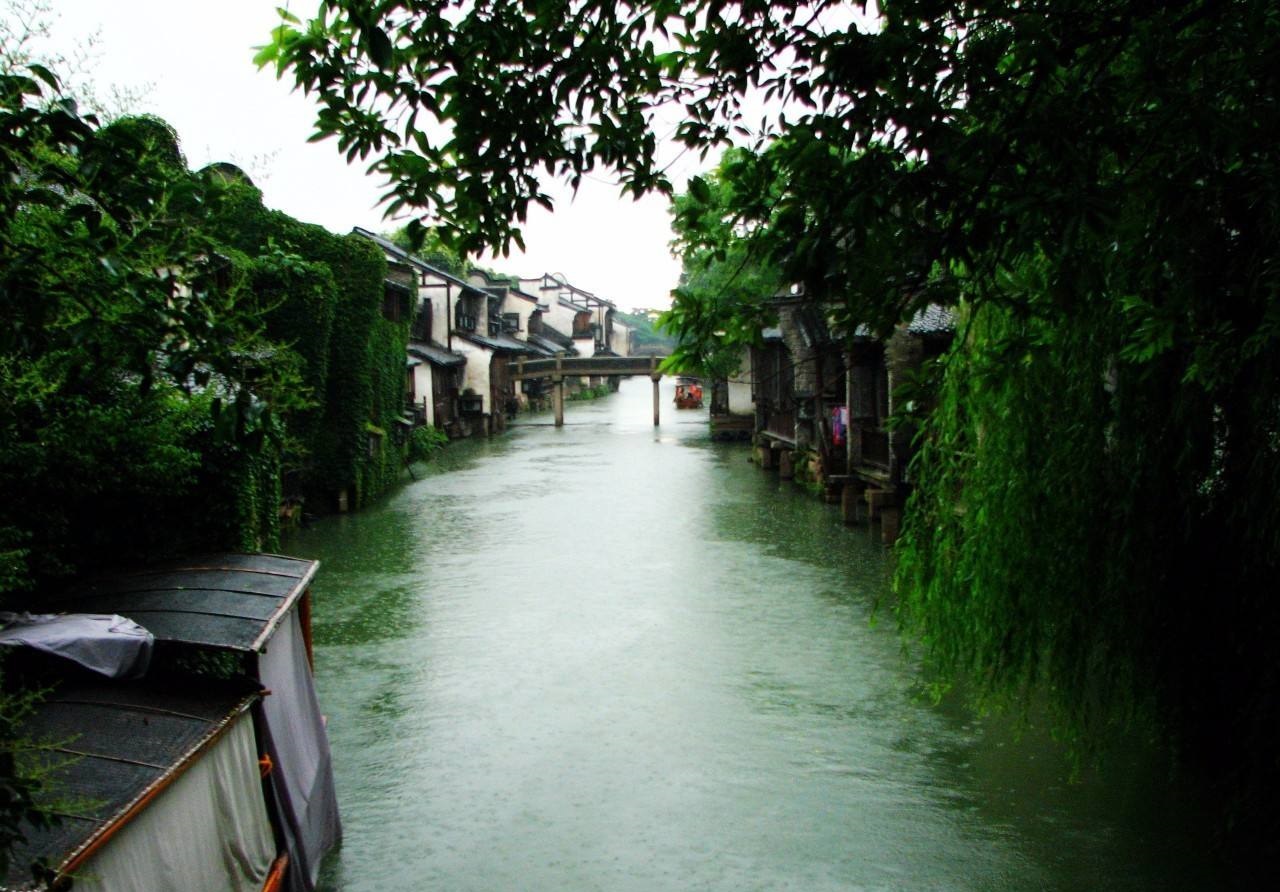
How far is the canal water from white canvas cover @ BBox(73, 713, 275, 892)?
1714 millimetres

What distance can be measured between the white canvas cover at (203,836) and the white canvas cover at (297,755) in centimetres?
35

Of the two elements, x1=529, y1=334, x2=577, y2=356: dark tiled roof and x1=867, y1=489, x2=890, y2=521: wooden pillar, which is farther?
x1=529, y1=334, x2=577, y2=356: dark tiled roof

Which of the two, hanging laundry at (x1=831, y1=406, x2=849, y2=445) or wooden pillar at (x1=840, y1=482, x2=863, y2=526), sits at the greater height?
hanging laundry at (x1=831, y1=406, x2=849, y2=445)

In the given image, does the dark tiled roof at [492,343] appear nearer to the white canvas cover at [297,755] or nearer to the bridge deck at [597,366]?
the bridge deck at [597,366]

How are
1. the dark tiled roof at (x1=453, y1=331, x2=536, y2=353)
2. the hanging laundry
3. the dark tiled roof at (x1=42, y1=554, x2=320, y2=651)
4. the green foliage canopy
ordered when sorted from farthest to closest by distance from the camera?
the dark tiled roof at (x1=453, y1=331, x2=536, y2=353) < the hanging laundry < the dark tiled roof at (x1=42, y1=554, x2=320, y2=651) < the green foliage canopy

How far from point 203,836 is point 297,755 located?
78.5 inches

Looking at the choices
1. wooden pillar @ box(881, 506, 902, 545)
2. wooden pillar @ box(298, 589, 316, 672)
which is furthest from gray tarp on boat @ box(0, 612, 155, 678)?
wooden pillar @ box(881, 506, 902, 545)

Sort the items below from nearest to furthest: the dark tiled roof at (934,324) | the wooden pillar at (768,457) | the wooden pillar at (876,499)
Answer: the dark tiled roof at (934,324) < the wooden pillar at (876,499) < the wooden pillar at (768,457)

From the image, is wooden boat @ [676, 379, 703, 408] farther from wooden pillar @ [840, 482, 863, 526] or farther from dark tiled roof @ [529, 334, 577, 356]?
wooden pillar @ [840, 482, 863, 526]

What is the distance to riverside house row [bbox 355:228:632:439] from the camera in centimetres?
3803

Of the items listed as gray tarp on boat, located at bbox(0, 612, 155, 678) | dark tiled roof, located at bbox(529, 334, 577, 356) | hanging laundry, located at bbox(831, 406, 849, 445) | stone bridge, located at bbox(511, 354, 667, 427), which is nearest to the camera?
gray tarp on boat, located at bbox(0, 612, 155, 678)

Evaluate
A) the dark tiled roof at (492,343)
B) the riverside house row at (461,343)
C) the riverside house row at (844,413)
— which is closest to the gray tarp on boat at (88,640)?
the riverside house row at (844,413)

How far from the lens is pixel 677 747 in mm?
10508

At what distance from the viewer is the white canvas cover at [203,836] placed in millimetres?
4871
